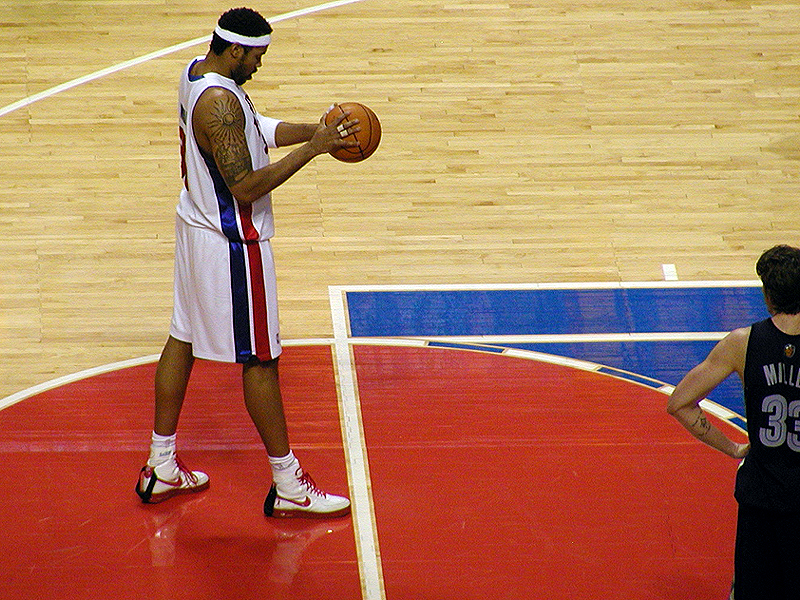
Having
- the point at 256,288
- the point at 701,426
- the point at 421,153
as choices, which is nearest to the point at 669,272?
the point at 421,153

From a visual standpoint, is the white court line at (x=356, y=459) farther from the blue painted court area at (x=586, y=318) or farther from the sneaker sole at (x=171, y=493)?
the sneaker sole at (x=171, y=493)

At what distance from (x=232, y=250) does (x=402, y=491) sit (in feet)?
4.21

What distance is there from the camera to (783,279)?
3.14 meters

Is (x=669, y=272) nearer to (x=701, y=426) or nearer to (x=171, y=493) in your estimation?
(x=701, y=426)

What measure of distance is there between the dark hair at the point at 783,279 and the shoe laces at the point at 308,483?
2.09 meters

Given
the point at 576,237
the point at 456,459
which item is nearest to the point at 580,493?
the point at 456,459

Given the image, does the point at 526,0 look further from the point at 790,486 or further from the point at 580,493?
the point at 790,486

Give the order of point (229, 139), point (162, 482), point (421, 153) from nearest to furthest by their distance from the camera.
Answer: point (229, 139) → point (162, 482) → point (421, 153)

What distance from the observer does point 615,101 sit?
7723mm

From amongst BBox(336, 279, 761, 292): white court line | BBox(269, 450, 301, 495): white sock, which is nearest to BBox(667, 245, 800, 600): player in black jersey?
BBox(269, 450, 301, 495): white sock

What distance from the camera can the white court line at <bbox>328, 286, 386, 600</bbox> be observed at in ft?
13.9

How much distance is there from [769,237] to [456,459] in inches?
110

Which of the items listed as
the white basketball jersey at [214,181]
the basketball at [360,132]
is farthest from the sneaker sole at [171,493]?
the basketball at [360,132]

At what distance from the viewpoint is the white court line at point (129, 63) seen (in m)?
7.52
